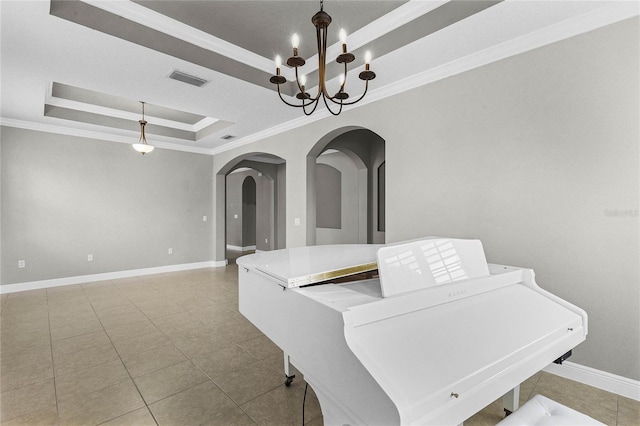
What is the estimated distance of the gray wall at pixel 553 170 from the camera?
2041 millimetres

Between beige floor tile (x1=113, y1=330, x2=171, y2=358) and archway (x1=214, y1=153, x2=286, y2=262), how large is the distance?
3753 mm

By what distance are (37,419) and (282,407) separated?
4.85 feet

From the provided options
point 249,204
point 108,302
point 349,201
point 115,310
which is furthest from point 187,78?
point 249,204

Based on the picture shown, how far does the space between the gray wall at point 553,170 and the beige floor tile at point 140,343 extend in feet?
8.99

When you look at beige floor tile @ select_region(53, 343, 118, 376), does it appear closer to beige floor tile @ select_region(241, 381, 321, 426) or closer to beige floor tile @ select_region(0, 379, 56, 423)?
beige floor tile @ select_region(0, 379, 56, 423)

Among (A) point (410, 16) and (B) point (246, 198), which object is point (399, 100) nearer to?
(A) point (410, 16)

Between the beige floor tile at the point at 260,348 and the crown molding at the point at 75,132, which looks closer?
the beige floor tile at the point at 260,348

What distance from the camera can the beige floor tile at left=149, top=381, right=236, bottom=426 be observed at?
1.88 m

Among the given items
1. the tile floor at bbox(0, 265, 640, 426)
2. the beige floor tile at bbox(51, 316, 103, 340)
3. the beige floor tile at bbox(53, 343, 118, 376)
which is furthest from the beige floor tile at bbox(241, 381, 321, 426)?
the beige floor tile at bbox(51, 316, 103, 340)

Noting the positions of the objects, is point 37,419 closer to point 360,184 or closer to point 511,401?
point 511,401

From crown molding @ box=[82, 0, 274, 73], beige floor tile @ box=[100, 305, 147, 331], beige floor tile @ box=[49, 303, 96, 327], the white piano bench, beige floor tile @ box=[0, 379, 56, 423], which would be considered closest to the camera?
the white piano bench

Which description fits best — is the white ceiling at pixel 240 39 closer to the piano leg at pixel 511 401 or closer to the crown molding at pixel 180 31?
the crown molding at pixel 180 31

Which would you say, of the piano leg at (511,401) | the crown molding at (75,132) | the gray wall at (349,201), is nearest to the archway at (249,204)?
the crown molding at (75,132)

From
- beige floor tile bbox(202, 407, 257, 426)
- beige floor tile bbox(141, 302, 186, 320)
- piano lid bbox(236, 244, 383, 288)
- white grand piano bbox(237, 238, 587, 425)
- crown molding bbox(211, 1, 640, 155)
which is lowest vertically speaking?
beige floor tile bbox(202, 407, 257, 426)
